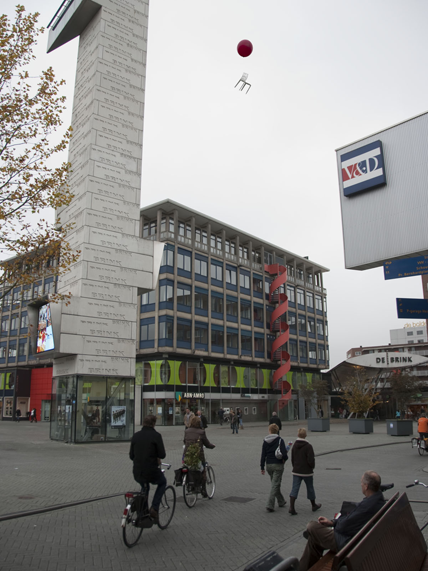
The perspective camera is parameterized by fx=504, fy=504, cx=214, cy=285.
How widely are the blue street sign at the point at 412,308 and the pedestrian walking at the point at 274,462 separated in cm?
583

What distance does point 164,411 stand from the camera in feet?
164

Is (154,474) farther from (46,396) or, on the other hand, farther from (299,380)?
(299,380)

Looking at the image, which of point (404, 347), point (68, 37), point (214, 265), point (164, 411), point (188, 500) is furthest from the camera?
point (404, 347)

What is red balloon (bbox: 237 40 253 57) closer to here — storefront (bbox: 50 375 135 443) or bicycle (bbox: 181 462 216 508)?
bicycle (bbox: 181 462 216 508)

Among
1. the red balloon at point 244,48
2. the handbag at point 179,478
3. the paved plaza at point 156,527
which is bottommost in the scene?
the paved plaza at point 156,527

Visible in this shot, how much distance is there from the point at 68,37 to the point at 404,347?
98.1 m

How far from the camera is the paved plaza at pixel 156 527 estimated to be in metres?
6.69

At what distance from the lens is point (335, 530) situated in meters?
5.27

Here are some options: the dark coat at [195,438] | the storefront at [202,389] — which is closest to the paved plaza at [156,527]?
the dark coat at [195,438]

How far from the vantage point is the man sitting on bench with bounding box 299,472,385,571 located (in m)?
5.04

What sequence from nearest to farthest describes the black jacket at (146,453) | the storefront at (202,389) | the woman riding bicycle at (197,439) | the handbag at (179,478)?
1. the black jacket at (146,453)
2. the handbag at (179,478)
3. the woman riding bicycle at (197,439)
4. the storefront at (202,389)

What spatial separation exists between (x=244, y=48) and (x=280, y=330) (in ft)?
181

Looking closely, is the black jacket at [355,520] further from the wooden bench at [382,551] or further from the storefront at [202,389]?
the storefront at [202,389]

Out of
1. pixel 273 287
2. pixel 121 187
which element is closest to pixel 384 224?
pixel 121 187
